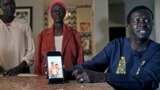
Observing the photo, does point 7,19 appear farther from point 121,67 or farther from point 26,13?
point 26,13

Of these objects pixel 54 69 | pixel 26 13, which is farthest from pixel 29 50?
pixel 26 13

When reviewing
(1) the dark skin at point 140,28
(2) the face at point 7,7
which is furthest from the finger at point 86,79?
(2) the face at point 7,7

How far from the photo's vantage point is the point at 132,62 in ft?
5.42

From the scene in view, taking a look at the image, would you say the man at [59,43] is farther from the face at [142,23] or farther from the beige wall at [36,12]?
the beige wall at [36,12]

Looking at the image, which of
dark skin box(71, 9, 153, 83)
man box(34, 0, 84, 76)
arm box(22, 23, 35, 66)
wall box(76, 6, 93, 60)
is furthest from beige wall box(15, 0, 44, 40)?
wall box(76, 6, 93, 60)

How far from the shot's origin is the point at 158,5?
4.52 meters

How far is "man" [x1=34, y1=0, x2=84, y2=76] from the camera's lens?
2746 mm

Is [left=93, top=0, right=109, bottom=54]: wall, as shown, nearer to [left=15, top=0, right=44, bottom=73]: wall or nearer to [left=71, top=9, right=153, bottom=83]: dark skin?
[left=15, top=0, right=44, bottom=73]: wall

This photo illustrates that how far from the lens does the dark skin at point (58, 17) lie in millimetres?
2799

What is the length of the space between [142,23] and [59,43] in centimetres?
123

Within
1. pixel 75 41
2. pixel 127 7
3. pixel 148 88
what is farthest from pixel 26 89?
pixel 127 7

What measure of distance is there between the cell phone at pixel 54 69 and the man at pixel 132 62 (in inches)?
→ 4.0

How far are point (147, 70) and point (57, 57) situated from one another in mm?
464

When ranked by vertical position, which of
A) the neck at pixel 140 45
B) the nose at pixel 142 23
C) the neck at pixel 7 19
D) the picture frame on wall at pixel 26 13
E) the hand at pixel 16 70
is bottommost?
the hand at pixel 16 70
